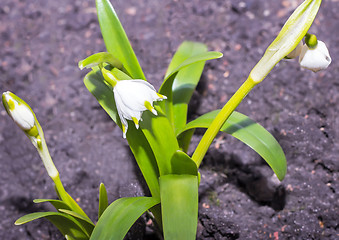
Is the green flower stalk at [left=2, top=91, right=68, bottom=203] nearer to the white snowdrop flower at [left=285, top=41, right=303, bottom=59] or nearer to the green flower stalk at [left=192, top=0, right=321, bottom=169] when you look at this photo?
the green flower stalk at [left=192, top=0, right=321, bottom=169]

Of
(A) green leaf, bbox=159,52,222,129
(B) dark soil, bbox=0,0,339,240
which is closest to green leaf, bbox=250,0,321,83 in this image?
(A) green leaf, bbox=159,52,222,129

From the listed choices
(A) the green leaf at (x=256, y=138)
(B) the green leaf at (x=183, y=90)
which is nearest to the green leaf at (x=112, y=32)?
Answer: (B) the green leaf at (x=183, y=90)

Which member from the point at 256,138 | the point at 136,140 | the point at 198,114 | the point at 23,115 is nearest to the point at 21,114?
the point at 23,115

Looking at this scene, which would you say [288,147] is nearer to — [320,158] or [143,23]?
[320,158]

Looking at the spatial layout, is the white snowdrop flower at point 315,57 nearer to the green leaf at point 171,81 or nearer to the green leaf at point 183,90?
the green leaf at point 171,81

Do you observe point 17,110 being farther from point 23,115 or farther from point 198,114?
point 198,114
